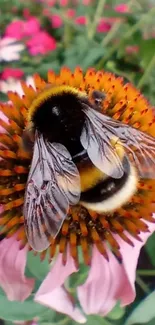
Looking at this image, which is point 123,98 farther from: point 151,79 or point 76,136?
point 151,79

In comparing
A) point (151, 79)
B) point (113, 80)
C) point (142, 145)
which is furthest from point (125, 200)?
point (151, 79)

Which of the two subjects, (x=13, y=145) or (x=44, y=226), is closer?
(x=44, y=226)

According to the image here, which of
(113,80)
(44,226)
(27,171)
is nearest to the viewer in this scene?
(44,226)

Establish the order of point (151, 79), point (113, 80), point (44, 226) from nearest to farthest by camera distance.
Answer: point (44, 226)
point (113, 80)
point (151, 79)

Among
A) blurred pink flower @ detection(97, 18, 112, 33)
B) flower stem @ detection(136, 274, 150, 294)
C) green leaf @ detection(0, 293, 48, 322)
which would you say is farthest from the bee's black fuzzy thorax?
blurred pink flower @ detection(97, 18, 112, 33)

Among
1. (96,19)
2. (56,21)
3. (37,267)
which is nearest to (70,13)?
(56,21)

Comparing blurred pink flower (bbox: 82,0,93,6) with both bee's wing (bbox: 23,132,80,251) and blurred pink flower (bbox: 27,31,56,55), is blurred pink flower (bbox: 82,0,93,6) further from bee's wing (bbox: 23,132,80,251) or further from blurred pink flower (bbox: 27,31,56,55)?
bee's wing (bbox: 23,132,80,251)

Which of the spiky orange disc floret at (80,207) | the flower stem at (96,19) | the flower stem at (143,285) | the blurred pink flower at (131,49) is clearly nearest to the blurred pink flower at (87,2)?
the flower stem at (96,19)

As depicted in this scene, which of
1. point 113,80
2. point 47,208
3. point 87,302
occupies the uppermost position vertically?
point 113,80
